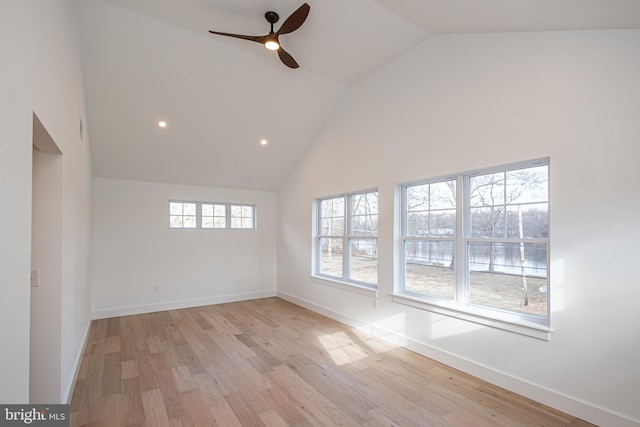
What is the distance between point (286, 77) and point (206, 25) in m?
1.21

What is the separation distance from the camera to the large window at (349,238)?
4.41 metres

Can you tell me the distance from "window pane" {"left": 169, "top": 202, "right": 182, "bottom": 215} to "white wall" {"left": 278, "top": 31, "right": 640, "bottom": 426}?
12.8 feet

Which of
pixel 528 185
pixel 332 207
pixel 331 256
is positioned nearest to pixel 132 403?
pixel 331 256

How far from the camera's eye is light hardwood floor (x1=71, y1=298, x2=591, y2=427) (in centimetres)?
233

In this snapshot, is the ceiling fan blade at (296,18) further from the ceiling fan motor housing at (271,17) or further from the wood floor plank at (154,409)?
the wood floor plank at (154,409)

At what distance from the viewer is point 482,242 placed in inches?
121

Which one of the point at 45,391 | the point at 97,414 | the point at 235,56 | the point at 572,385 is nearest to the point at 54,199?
A: the point at 45,391

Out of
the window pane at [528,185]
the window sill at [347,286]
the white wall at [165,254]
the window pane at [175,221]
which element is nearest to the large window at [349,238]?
the window sill at [347,286]

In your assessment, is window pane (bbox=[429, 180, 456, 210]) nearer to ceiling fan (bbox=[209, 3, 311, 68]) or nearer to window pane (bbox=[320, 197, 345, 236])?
window pane (bbox=[320, 197, 345, 236])

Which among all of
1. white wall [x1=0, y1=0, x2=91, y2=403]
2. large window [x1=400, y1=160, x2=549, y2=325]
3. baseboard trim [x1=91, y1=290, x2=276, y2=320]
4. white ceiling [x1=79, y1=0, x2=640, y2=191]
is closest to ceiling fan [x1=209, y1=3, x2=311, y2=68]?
white ceiling [x1=79, y1=0, x2=640, y2=191]

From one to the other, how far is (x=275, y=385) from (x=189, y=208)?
13.1 feet

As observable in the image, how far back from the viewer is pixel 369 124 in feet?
14.0

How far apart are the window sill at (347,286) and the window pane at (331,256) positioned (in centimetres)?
16

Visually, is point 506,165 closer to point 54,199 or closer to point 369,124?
point 369,124
